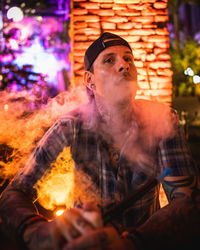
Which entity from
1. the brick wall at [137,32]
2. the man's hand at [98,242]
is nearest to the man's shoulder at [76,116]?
the man's hand at [98,242]

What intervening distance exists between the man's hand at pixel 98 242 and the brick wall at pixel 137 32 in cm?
272

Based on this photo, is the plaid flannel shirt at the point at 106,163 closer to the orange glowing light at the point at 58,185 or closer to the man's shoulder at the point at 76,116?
the man's shoulder at the point at 76,116

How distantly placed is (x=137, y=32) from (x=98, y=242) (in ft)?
11.1

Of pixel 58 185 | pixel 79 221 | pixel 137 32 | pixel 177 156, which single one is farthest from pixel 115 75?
pixel 137 32

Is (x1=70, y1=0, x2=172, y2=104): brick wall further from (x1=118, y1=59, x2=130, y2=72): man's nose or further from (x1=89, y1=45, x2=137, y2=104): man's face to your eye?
(x1=118, y1=59, x2=130, y2=72): man's nose

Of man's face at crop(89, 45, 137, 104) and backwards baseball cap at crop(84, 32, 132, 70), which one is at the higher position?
backwards baseball cap at crop(84, 32, 132, 70)

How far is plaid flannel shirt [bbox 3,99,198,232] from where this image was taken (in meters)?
1.79

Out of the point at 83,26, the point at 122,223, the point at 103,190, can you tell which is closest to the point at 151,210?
the point at 122,223

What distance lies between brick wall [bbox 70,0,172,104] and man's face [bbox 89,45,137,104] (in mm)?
1455

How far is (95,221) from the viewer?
1086 mm

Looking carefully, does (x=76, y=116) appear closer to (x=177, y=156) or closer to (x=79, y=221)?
(x=177, y=156)

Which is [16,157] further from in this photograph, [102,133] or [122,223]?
[122,223]

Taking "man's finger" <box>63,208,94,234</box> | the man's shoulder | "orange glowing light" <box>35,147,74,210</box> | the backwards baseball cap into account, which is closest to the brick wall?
the backwards baseball cap

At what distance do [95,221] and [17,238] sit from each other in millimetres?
658
